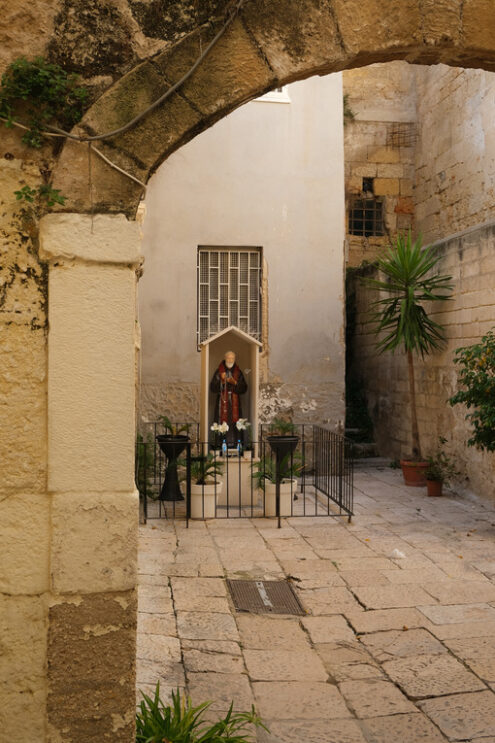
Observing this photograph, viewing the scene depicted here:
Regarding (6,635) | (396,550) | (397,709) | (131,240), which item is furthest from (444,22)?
(396,550)

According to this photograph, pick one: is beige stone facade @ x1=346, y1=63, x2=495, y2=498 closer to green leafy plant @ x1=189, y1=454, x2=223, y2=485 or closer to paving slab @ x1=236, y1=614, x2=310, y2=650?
green leafy plant @ x1=189, y1=454, x2=223, y2=485

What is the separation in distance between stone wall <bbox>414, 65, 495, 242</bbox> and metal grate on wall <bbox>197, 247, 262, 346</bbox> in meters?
4.02

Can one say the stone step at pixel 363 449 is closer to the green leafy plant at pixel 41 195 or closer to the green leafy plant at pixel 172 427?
the green leafy plant at pixel 172 427

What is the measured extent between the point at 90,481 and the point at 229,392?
20.3ft

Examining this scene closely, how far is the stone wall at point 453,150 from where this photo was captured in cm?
1178

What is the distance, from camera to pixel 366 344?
41.2 ft

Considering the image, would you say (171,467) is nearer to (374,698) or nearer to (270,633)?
(270,633)

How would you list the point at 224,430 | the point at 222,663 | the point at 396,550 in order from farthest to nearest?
the point at 224,430
the point at 396,550
the point at 222,663

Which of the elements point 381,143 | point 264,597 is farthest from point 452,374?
point 381,143

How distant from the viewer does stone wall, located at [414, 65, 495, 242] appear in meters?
11.8

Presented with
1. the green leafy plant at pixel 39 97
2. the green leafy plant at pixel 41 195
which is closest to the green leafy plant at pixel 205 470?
the green leafy plant at pixel 41 195

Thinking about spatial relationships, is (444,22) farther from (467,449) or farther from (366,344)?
(366,344)

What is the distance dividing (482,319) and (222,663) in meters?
5.83

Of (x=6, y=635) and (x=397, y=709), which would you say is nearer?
(x=6, y=635)
